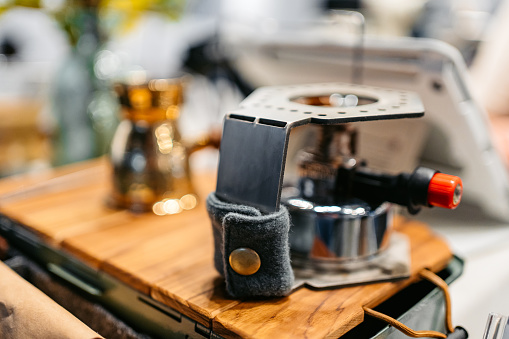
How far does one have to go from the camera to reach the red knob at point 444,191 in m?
0.43

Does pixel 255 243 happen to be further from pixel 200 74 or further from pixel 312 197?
pixel 200 74

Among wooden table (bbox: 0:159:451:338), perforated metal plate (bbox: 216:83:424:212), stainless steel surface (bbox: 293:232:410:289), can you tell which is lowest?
wooden table (bbox: 0:159:451:338)

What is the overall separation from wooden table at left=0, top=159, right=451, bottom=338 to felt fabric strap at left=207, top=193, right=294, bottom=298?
0.02 metres

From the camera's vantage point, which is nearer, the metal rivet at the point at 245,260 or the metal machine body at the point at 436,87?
the metal rivet at the point at 245,260

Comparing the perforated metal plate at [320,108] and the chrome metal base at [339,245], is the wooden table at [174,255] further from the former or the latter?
→ the perforated metal plate at [320,108]

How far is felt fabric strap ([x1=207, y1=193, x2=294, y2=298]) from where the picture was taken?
0.39 m

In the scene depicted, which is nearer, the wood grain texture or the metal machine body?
the wood grain texture

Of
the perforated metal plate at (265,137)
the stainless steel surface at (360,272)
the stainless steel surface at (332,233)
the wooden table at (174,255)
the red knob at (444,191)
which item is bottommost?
the wooden table at (174,255)

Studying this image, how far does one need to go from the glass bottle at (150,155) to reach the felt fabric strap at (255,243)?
0.24 m

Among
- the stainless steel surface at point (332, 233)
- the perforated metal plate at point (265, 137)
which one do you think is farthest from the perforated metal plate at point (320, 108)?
the stainless steel surface at point (332, 233)

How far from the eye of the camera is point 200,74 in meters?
1.55

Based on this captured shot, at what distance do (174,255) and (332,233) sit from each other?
19 centimetres

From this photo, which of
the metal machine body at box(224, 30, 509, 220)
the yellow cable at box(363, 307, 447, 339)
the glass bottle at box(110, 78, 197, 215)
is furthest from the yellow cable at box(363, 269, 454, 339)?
the glass bottle at box(110, 78, 197, 215)

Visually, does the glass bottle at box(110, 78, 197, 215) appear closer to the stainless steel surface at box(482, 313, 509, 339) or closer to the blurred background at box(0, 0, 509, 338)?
the blurred background at box(0, 0, 509, 338)
